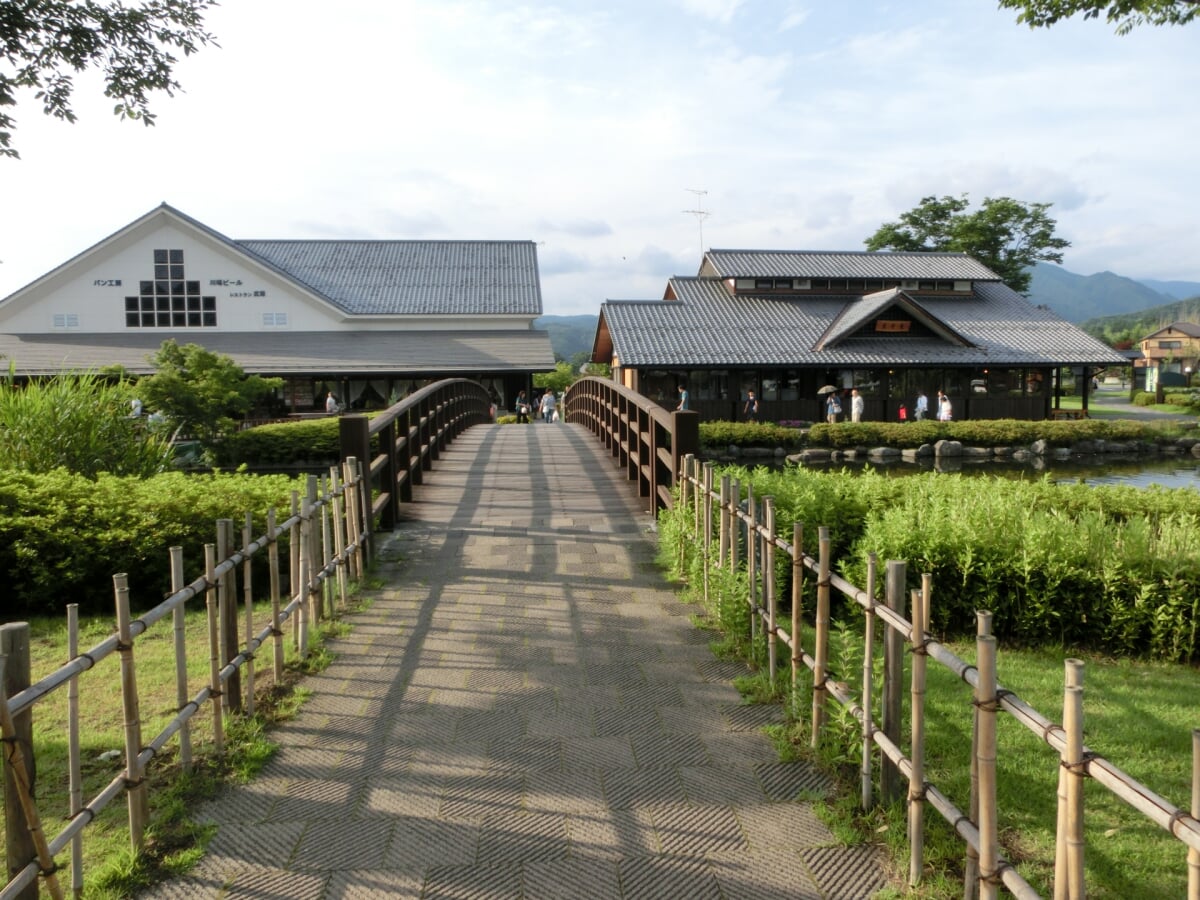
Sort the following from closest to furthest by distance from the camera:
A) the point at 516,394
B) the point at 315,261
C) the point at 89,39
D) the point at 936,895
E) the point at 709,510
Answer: the point at 936,895 → the point at 709,510 → the point at 89,39 → the point at 516,394 → the point at 315,261

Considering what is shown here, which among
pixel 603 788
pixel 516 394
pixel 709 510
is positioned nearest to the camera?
pixel 603 788

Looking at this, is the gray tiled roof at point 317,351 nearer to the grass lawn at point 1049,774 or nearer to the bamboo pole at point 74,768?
the grass lawn at point 1049,774

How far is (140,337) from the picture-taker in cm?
3069

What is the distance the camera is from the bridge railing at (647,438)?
7.64 meters

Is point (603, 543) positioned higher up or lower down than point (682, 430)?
lower down

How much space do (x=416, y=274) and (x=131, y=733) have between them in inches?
1341

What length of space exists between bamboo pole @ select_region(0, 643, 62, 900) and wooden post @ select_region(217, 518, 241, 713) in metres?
1.36

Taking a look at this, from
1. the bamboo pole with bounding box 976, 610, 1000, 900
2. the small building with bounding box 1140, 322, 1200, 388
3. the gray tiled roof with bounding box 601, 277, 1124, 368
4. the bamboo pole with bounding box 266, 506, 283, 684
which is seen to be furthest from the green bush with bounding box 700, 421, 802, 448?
the small building with bounding box 1140, 322, 1200, 388

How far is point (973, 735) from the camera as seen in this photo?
264 centimetres

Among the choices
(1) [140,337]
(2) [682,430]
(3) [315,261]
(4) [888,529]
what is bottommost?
(4) [888,529]

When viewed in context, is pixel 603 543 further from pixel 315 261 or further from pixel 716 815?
pixel 315 261

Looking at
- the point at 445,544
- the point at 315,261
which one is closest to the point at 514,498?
the point at 445,544

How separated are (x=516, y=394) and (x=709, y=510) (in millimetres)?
27118

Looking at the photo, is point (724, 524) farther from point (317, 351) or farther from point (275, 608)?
point (317, 351)
